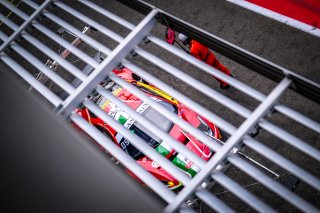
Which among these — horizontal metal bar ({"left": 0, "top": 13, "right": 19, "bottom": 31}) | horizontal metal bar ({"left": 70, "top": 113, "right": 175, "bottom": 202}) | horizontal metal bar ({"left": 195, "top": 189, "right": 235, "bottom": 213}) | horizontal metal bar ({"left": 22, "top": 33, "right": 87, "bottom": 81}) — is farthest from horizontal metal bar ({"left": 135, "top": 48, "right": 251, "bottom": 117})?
horizontal metal bar ({"left": 0, "top": 13, "right": 19, "bottom": 31})

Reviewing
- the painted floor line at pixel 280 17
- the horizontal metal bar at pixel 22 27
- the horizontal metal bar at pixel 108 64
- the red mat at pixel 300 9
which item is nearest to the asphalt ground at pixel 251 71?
the painted floor line at pixel 280 17

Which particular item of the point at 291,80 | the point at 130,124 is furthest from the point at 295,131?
the point at 291,80

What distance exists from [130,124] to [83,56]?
3087 millimetres

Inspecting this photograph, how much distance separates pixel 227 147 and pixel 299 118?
2.22ft

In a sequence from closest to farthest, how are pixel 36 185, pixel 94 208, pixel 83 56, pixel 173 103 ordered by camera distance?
1. pixel 94 208
2. pixel 36 185
3. pixel 83 56
4. pixel 173 103

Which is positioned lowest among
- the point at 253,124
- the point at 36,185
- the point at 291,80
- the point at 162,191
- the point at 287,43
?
the point at 36,185

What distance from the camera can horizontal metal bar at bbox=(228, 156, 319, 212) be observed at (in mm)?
2373

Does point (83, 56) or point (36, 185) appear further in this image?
point (83, 56)

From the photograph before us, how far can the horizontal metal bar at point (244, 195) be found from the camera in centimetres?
243

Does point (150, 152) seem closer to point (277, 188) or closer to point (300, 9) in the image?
point (277, 188)

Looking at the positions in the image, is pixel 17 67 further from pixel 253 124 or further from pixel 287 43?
pixel 287 43

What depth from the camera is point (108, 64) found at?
3.24 meters

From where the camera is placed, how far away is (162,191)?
2660mm

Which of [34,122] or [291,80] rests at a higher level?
[291,80]
